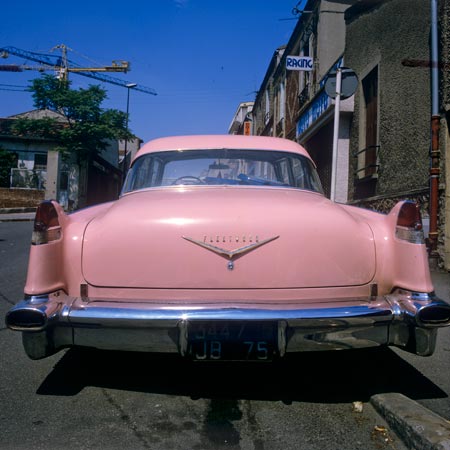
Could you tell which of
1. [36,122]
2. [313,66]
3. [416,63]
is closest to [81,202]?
[36,122]

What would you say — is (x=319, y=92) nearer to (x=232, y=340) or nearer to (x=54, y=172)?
(x=232, y=340)

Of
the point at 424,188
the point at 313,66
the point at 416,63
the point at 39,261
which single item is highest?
the point at 313,66

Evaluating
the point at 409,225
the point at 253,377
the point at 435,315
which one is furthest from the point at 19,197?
the point at 435,315

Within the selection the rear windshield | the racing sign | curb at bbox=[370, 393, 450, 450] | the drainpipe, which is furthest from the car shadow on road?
the racing sign

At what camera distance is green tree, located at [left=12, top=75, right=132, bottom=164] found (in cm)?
2809

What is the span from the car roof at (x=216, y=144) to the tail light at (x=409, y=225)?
1.43m

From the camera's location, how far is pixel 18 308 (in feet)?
7.45

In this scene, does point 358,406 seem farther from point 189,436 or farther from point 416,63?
point 416,63

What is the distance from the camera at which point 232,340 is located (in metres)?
2.18

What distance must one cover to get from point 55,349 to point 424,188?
6287 millimetres

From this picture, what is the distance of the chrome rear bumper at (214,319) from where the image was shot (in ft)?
7.16

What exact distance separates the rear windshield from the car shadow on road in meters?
1.35

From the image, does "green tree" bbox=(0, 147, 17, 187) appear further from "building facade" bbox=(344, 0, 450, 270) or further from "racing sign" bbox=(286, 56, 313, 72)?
"building facade" bbox=(344, 0, 450, 270)

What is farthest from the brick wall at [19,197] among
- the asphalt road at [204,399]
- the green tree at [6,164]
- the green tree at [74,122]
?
the asphalt road at [204,399]
